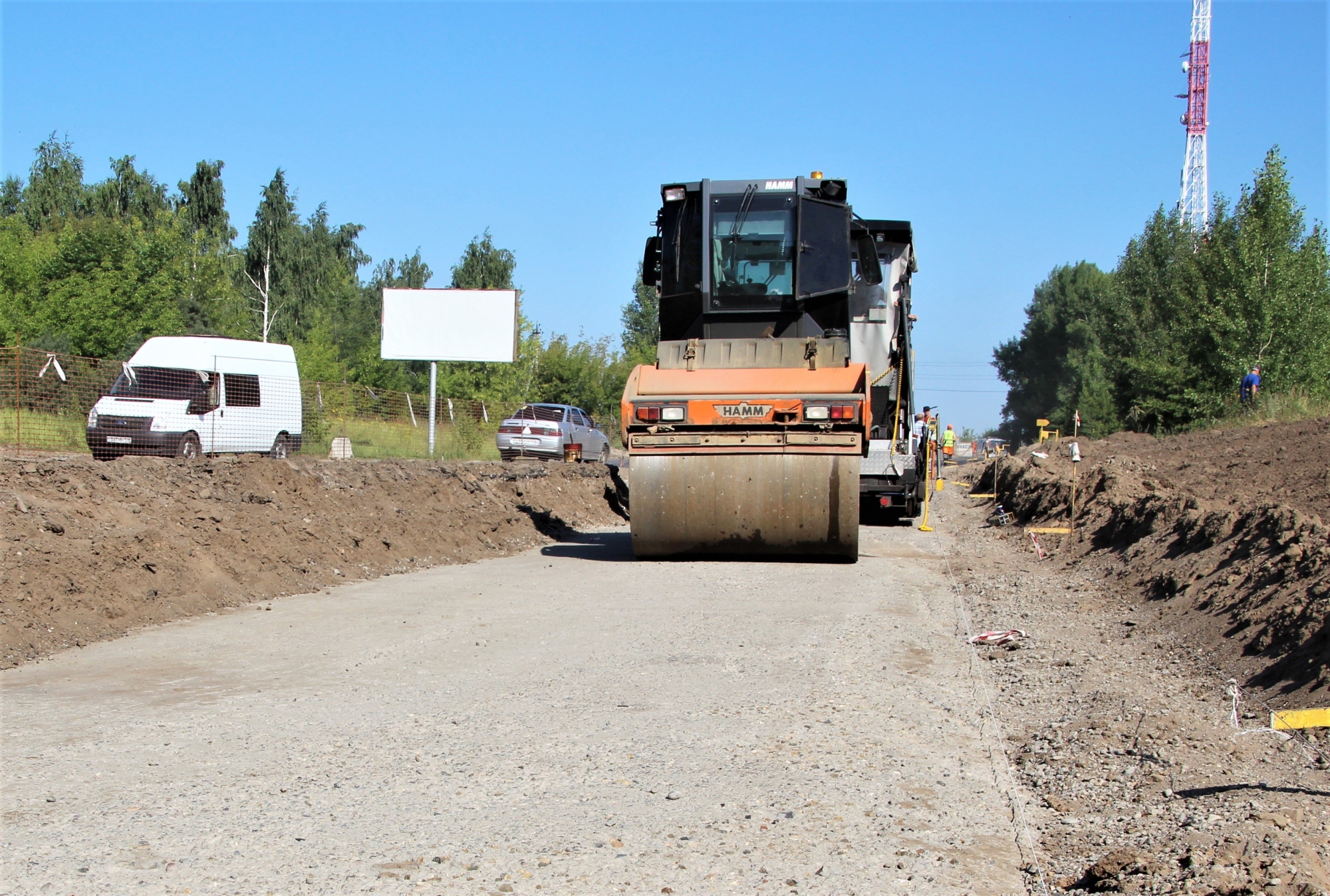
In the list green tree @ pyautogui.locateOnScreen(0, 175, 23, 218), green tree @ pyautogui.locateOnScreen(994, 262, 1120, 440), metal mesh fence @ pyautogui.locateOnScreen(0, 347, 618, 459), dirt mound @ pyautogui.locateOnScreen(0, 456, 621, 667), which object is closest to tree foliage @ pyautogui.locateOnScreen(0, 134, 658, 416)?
green tree @ pyautogui.locateOnScreen(0, 175, 23, 218)

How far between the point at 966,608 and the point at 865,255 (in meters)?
4.48

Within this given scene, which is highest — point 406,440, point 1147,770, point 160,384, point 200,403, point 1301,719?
point 160,384

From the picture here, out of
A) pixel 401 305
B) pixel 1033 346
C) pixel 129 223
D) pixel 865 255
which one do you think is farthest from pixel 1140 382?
pixel 1033 346

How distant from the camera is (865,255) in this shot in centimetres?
1242

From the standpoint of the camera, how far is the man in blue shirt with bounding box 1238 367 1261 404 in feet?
98.3

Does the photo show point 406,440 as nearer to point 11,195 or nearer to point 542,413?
point 542,413

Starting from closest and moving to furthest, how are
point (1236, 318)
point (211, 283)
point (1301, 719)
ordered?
point (1301, 719)
point (1236, 318)
point (211, 283)

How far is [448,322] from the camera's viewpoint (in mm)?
37094

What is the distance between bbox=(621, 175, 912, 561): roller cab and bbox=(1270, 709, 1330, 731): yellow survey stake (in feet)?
18.9

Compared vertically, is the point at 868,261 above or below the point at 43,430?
above

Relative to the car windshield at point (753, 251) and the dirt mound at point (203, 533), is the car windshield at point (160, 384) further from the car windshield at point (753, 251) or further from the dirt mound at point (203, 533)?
the car windshield at point (753, 251)

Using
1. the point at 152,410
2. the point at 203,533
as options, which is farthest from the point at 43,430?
the point at 203,533

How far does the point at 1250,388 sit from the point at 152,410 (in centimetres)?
2767

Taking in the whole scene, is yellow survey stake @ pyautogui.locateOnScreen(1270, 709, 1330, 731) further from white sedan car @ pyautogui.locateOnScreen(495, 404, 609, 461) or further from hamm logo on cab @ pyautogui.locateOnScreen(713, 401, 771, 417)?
white sedan car @ pyautogui.locateOnScreen(495, 404, 609, 461)
